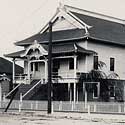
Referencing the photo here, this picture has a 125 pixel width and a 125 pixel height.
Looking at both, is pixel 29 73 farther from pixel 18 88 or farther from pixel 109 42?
pixel 109 42

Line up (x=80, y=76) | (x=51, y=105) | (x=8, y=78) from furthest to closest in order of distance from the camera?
1. (x=8, y=78)
2. (x=80, y=76)
3. (x=51, y=105)

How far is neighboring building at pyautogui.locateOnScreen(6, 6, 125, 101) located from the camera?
44.8 metres

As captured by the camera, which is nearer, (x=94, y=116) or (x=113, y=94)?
(x=94, y=116)

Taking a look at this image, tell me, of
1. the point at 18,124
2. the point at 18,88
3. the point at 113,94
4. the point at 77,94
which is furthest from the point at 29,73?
the point at 18,124

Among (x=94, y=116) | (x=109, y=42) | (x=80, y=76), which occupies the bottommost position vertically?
(x=94, y=116)

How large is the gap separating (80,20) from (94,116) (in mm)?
14641

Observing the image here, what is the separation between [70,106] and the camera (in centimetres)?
3962

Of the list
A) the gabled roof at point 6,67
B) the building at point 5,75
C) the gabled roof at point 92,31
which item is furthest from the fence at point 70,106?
the gabled roof at point 6,67

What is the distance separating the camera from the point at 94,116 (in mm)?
34969

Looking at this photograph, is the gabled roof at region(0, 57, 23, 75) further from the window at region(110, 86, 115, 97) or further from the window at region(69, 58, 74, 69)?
the window at region(110, 86, 115, 97)

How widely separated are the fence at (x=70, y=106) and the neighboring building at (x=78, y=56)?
3.61m

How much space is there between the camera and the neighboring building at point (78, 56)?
4484 cm

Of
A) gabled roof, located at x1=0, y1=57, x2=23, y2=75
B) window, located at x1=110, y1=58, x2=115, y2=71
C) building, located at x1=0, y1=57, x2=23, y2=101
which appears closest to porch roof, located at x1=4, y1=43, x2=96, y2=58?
window, located at x1=110, y1=58, x2=115, y2=71

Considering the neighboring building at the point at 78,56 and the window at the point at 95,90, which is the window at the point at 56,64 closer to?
the neighboring building at the point at 78,56
